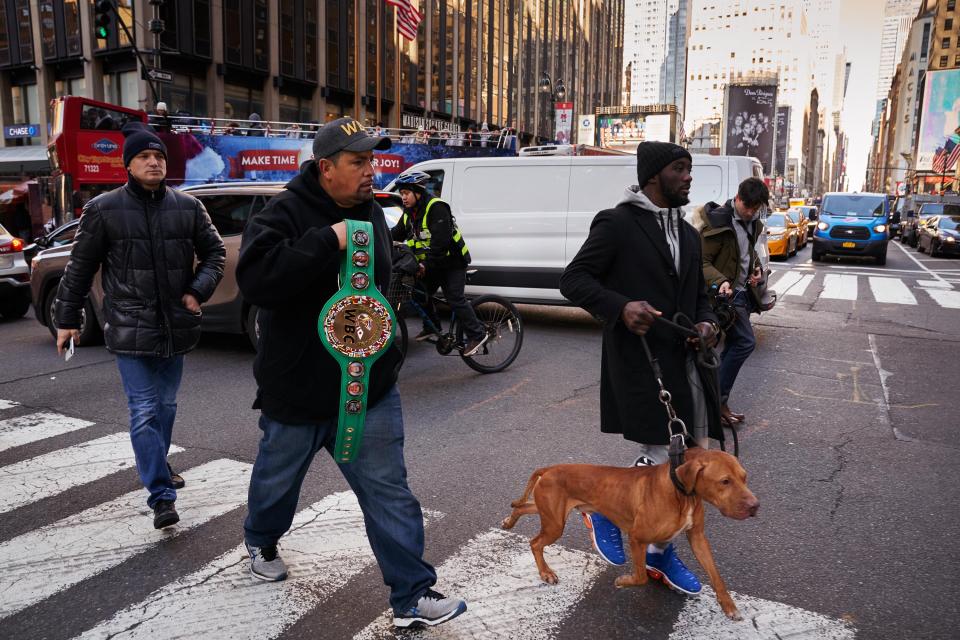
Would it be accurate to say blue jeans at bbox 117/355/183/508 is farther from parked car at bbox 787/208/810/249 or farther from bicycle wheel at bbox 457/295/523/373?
parked car at bbox 787/208/810/249

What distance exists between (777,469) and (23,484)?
4.71 m

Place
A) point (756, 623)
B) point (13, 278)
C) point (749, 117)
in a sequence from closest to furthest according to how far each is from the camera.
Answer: point (756, 623) → point (13, 278) → point (749, 117)

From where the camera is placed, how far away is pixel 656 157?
3.03m

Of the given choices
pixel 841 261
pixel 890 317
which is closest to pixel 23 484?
pixel 890 317

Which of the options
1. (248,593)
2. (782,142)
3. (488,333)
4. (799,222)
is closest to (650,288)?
(248,593)

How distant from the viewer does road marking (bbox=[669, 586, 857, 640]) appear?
286cm

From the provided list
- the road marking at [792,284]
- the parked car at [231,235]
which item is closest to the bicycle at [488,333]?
the parked car at [231,235]

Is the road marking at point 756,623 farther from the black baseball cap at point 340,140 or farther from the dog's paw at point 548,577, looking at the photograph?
the black baseball cap at point 340,140

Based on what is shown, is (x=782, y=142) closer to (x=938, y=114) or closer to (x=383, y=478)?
(x=938, y=114)

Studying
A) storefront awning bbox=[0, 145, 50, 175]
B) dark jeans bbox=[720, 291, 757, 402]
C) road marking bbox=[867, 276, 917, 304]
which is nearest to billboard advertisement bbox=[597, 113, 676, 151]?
storefront awning bbox=[0, 145, 50, 175]

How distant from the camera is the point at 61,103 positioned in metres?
15.2

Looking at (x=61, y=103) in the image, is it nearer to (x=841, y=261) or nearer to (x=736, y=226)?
(x=736, y=226)

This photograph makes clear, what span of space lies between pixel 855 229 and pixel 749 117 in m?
87.9

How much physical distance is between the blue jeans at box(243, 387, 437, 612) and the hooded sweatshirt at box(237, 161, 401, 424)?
9 cm
